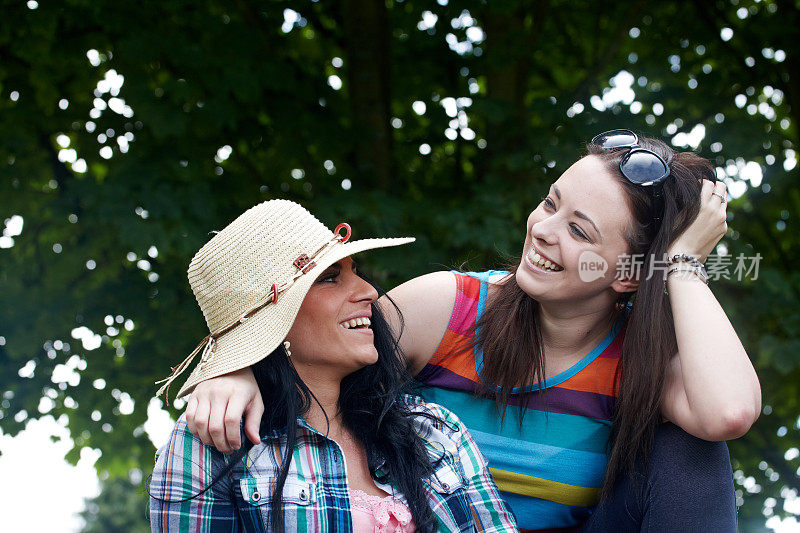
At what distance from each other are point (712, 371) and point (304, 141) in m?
2.77

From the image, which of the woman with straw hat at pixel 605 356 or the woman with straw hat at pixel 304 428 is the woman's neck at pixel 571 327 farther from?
the woman with straw hat at pixel 304 428

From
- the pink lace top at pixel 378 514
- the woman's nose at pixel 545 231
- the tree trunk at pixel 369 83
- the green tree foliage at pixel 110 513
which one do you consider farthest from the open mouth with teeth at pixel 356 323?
the green tree foliage at pixel 110 513

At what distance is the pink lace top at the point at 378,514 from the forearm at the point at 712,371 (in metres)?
0.82

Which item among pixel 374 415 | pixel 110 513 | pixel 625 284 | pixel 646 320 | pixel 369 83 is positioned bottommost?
pixel 110 513

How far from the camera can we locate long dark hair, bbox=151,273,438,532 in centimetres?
211

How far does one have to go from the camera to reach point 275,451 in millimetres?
2109

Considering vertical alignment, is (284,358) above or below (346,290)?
below

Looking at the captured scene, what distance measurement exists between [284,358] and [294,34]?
10.2 ft

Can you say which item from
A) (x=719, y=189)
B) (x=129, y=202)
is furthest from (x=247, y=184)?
(x=719, y=189)

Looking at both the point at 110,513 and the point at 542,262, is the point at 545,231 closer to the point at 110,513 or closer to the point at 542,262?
the point at 542,262

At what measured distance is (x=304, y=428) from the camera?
2.16 meters

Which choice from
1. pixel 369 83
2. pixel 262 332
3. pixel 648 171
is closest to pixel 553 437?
pixel 648 171

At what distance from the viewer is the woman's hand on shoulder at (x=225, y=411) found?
191cm

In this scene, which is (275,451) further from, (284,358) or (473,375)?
(473,375)
